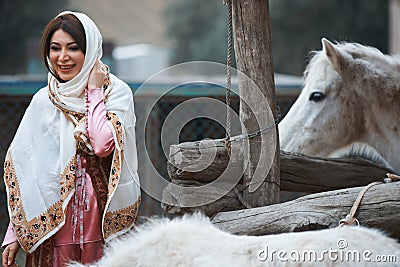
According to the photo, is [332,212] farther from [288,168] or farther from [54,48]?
[54,48]

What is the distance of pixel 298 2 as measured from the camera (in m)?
17.8

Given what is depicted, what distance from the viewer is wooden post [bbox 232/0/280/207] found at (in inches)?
117

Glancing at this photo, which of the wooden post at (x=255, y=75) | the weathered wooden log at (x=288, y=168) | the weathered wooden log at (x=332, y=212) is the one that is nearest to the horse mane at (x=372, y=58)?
the weathered wooden log at (x=288, y=168)

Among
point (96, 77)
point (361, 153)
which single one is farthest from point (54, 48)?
point (361, 153)

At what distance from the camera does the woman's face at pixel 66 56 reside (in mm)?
2758

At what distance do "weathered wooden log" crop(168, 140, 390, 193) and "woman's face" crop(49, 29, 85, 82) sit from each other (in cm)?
54

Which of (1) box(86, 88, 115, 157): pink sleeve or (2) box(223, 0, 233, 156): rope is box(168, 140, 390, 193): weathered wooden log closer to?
(2) box(223, 0, 233, 156): rope

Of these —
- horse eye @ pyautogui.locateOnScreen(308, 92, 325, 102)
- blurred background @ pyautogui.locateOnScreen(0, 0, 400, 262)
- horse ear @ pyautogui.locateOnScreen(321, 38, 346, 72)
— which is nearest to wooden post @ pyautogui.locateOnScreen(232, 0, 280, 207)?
horse ear @ pyautogui.locateOnScreen(321, 38, 346, 72)

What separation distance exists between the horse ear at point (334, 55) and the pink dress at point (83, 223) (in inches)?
63.9

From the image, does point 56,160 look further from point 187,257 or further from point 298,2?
point 298,2

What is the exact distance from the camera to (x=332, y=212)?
2.51 meters

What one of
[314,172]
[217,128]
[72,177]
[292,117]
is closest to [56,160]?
[72,177]

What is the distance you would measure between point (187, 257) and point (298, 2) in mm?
16437

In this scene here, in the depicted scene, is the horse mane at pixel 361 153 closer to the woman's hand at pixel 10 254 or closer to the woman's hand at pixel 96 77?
the woman's hand at pixel 96 77
